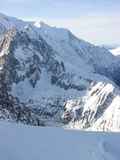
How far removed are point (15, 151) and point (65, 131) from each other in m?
4.34

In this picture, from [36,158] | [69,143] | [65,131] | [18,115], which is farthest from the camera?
[18,115]

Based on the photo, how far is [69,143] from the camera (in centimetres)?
1867

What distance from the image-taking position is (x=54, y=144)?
18.2 metres

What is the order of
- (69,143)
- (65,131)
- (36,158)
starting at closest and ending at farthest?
(36,158)
(69,143)
(65,131)

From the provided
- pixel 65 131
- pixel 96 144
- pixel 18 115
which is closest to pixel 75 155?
pixel 96 144

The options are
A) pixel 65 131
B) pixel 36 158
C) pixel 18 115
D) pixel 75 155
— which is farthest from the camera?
pixel 18 115

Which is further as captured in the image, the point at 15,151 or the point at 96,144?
the point at 96,144

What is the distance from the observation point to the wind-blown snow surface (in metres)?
16.7

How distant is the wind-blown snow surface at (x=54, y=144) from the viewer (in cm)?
1666

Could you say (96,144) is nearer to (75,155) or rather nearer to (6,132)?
(75,155)

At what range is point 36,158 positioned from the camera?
16359 mm

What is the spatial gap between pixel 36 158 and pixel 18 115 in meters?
147

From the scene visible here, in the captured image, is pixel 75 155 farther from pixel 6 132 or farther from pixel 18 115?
pixel 18 115

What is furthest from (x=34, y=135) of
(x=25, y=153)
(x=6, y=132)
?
(x=25, y=153)
